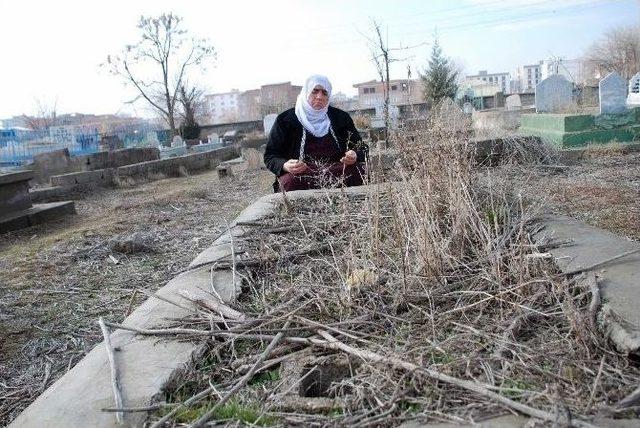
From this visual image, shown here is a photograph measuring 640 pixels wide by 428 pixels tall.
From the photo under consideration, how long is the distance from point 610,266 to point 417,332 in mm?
782

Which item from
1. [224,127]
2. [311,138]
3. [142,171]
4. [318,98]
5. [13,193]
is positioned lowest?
[142,171]

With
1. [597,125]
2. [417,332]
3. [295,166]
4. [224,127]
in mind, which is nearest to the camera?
[417,332]

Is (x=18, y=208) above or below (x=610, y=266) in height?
below

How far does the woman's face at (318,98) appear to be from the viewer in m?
4.52

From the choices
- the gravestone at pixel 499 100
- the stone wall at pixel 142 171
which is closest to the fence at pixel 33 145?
the stone wall at pixel 142 171

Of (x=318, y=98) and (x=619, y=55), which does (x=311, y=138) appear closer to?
(x=318, y=98)

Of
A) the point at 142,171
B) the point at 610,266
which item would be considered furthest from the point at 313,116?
the point at 142,171

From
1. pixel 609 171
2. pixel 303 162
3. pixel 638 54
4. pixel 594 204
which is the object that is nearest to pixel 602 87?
pixel 609 171

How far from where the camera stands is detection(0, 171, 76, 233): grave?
23.3ft

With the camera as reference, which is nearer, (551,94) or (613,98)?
(613,98)

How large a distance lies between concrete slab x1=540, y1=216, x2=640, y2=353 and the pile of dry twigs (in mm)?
44

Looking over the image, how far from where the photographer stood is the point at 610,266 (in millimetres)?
1958

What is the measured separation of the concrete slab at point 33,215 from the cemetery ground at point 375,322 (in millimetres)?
3284

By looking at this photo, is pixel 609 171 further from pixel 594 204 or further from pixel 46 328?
pixel 46 328
